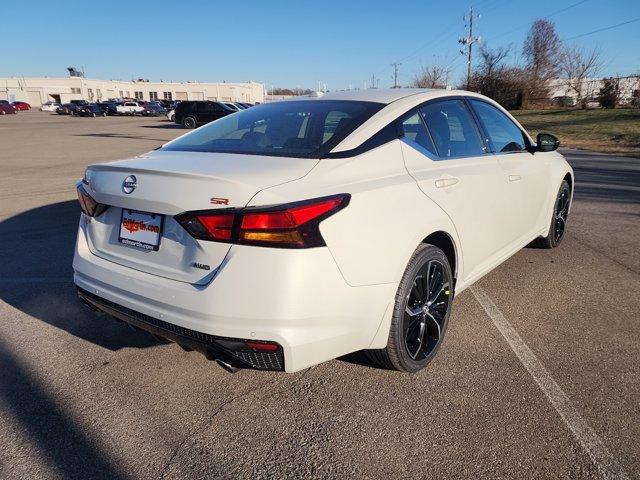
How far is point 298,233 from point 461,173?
1497 millimetres

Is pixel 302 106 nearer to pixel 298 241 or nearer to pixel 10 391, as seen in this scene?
pixel 298 241

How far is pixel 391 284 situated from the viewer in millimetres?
2418

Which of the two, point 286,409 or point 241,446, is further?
point 286,409

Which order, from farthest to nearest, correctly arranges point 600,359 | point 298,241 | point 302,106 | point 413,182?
1. point 302,106
2. point 600,359
3. point 413,182
4. point 298,241

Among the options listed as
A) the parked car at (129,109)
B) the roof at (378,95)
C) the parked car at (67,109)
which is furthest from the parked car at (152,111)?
the roof at (378,95)

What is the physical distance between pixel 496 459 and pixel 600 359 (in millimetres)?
1302

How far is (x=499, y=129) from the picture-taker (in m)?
3.99

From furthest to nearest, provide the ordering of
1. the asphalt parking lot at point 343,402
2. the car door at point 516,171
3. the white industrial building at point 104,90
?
the white industrial building at point 104,90, the car door at point 516,171, the asphalt parking lot at point 343,402

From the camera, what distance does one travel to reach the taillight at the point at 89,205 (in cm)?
264

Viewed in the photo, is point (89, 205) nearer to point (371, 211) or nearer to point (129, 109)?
point (371, 211)

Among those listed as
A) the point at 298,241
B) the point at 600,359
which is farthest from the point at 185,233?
the point at 600,359

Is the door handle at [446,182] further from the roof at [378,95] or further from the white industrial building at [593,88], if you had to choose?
the white industrial building at [593,88]

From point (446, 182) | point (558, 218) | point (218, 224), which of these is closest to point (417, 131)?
point (446, 182)

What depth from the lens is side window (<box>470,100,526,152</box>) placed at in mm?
3787
